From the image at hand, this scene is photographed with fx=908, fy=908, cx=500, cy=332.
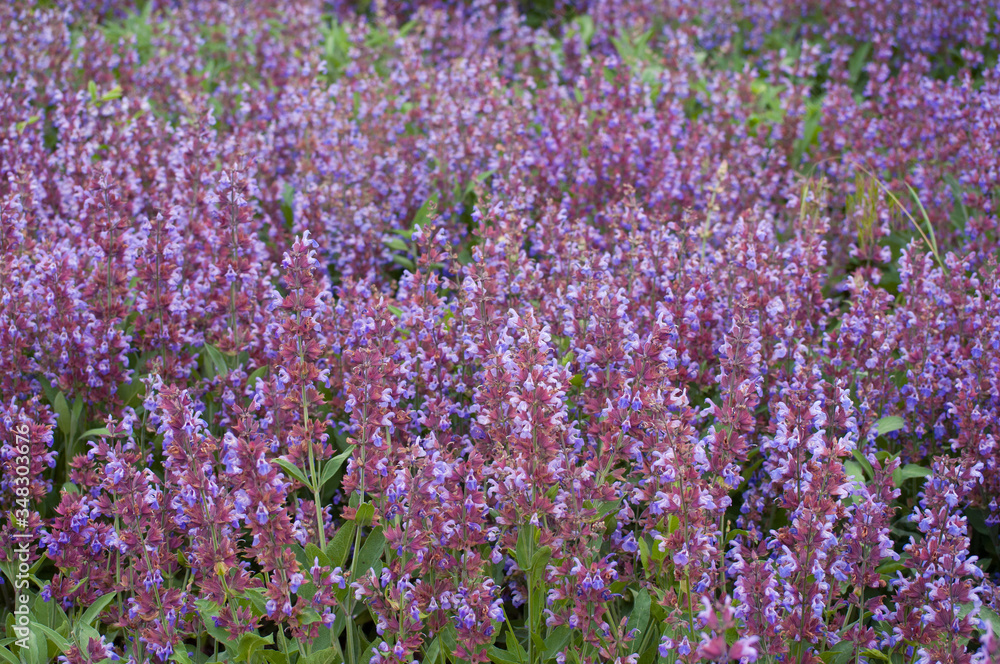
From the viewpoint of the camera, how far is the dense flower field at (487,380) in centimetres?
253

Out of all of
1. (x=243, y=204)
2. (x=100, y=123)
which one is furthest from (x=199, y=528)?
(x=100, y=123)

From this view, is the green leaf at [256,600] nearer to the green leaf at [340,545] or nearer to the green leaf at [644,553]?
the green leaf at [340,545]

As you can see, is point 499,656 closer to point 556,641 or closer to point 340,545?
point 556,641

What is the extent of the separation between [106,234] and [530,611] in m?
2.59

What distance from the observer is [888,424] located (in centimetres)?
337

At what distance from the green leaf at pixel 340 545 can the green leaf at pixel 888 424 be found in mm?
1954

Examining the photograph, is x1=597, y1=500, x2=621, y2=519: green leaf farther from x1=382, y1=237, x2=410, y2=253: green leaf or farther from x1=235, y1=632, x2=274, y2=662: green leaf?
x1=382, y1=237, x2=410, y2=253: green leaf

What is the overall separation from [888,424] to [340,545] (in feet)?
6.71

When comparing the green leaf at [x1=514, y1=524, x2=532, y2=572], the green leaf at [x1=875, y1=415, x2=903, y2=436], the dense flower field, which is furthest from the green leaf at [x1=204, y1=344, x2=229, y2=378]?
the green leaf at [x1=875, y1=415, x2=903, y2=436]

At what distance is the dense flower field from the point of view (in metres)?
2.53

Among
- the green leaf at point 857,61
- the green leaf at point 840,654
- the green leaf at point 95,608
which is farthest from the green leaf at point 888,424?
the green leaf at point 857,61

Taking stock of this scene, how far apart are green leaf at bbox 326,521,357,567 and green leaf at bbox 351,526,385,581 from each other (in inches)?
3.1

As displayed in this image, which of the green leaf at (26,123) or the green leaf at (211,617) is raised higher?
the green leaf at (26,123)

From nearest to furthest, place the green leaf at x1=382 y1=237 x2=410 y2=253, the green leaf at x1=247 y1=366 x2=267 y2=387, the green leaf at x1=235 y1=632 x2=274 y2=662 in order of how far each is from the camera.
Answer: the green leaf at x1=235 y1=632 x2=274 y2=662 < the green leaf at x1=247 y1=366 x2=267 y2=387 < the green leaf at x1=382 y1=237 x2=410 y2=253
